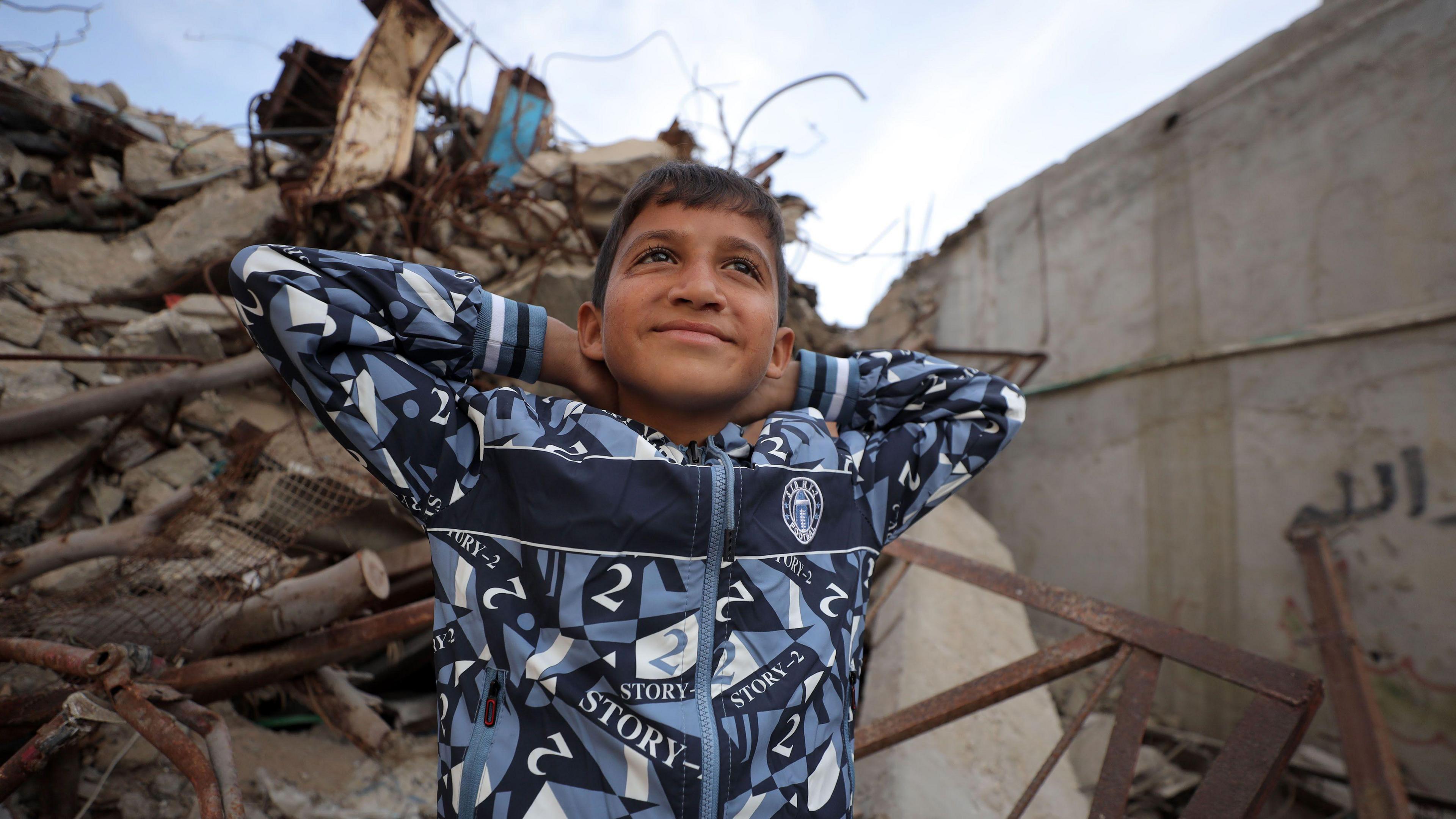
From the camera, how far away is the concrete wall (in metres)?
3.58

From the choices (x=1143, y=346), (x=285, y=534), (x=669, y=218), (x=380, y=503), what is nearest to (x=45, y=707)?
(x=285, y=534)

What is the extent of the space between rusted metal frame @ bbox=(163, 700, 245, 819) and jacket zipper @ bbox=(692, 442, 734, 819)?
33.1 inches

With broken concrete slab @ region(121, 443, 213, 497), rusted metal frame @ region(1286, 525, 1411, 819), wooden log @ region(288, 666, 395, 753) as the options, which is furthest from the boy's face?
rusted metal frame @ region(1286, 525, 1411, 819)

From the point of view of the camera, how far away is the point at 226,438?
328cm

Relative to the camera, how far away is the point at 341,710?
212cm

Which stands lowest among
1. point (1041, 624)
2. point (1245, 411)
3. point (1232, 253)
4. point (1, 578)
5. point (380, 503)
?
point (1041, 624)

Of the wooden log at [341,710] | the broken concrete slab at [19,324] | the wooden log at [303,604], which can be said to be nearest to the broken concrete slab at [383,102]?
the broken concrete slab at [19,324]

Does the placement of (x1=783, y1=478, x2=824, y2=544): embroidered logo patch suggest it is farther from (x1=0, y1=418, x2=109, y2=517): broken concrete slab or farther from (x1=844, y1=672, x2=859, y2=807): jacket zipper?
(x1=0, y1=418, x2=109, y2=517): broken concrete slab

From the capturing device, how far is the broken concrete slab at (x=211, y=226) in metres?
3.87

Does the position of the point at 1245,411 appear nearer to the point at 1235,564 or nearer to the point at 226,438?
the point at 1235,564

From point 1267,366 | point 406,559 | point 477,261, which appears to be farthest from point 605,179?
point 1267,366

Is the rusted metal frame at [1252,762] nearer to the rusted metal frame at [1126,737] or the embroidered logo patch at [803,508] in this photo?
the rusted metal frame at [1126,737]

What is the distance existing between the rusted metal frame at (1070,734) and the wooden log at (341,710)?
1908 mm

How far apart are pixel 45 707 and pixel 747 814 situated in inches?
67.0
